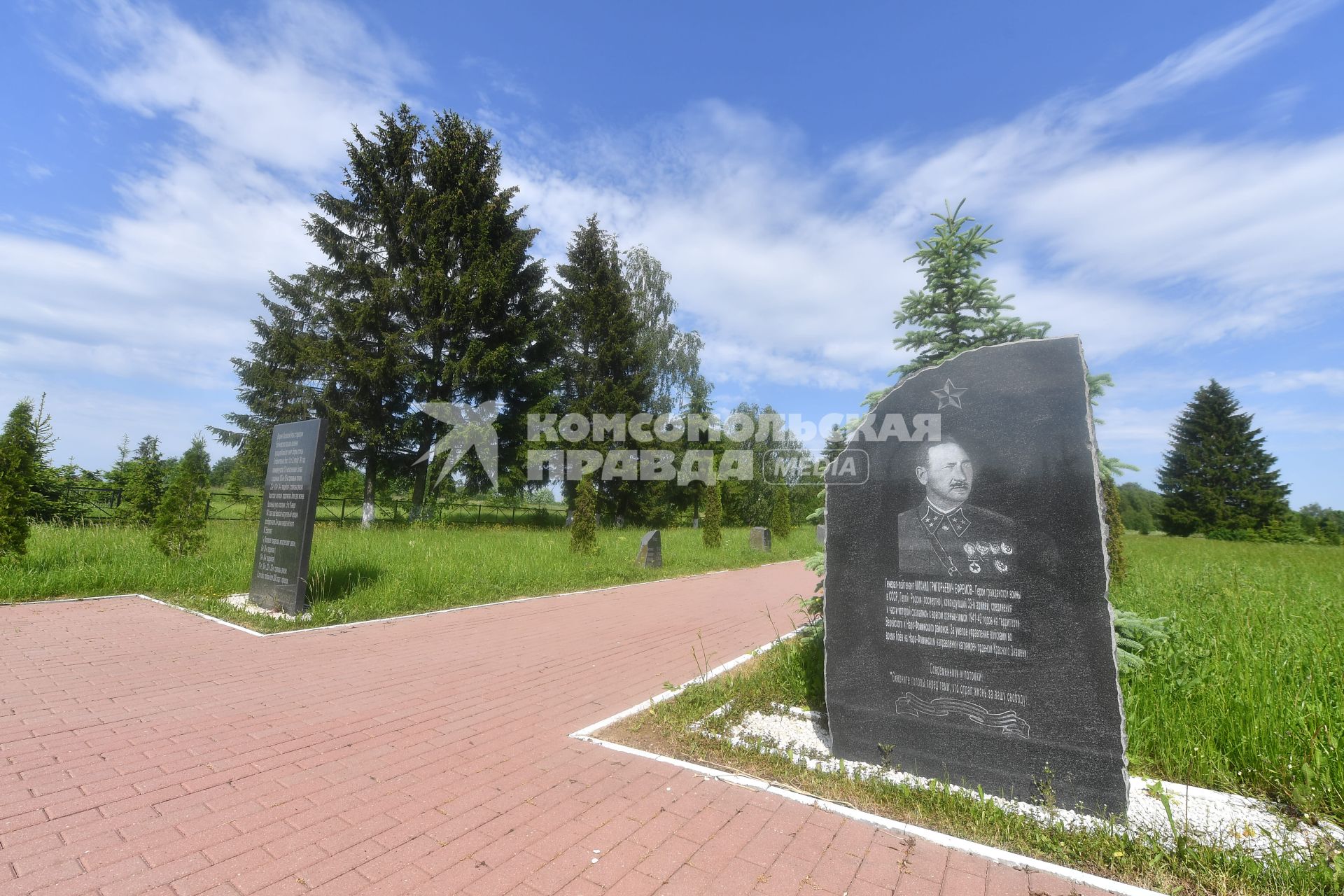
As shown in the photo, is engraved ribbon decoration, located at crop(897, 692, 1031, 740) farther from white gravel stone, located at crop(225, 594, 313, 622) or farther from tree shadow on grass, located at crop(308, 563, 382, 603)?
tree shadow on grass, located at crop(308, 563, 382, 603)

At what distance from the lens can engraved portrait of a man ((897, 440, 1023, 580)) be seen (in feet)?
11.2

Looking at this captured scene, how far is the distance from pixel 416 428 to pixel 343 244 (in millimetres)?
8179

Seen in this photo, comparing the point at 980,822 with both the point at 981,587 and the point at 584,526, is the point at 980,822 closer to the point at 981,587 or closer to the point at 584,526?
the point at 981,587

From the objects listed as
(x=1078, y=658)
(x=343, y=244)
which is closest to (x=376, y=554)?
(x=1078, y=658)

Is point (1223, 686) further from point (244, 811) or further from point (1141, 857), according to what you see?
point (244, 811)

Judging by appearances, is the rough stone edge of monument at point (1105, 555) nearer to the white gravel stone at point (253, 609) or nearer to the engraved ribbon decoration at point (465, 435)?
the white gravel stone at point (253, 609)

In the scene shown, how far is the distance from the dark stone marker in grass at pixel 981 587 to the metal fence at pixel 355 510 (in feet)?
55.7

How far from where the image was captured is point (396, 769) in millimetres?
3357

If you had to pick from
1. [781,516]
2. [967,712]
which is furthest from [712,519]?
[967,712]

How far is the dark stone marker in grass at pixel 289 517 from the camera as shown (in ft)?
24.5

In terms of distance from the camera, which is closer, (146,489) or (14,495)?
(14,495)

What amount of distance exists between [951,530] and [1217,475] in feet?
161

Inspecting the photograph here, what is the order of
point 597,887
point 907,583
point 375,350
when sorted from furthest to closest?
point 375,350
point 907,583
point 597,887

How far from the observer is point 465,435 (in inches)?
936
